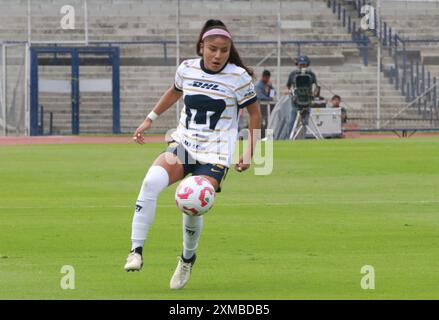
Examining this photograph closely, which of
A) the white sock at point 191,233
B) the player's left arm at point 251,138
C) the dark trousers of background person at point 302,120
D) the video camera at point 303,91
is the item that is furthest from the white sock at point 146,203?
the dark trousers of background person at point 302,120

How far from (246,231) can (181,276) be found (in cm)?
432

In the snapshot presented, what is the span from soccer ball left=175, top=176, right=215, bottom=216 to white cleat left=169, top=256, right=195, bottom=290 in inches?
21.6

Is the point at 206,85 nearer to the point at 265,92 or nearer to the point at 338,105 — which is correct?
the point at 265,92

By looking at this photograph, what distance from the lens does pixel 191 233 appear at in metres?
10.9

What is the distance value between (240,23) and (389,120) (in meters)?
7.44

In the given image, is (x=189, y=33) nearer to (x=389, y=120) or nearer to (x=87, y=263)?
(x=389, y=120)

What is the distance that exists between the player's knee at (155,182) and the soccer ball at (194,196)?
0.19 m

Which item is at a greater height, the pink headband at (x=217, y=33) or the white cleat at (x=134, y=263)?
the pink headband at (x=217, y=33)

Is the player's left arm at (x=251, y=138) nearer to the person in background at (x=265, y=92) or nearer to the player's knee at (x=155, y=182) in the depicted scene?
the player's knee at (x=155, y=182)

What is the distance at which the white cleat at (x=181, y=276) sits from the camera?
1058 centimetres

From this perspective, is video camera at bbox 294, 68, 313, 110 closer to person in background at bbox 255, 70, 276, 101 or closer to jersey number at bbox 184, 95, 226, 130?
person in background at bbox 255, 70, 276, 101

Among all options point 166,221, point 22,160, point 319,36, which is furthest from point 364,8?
point 166,221

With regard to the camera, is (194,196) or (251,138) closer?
(194,196)

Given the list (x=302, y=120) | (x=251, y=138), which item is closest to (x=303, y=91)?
(x=302, y=120)
